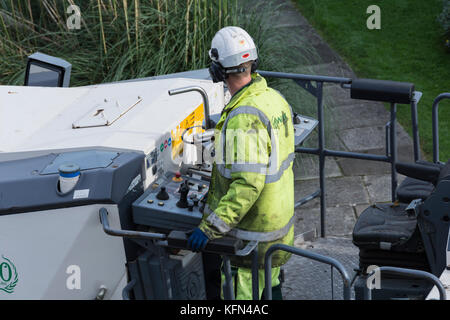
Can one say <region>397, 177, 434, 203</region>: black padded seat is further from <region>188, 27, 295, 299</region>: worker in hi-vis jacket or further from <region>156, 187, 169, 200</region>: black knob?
<region>156, 187, 169, 200</region>: black knob

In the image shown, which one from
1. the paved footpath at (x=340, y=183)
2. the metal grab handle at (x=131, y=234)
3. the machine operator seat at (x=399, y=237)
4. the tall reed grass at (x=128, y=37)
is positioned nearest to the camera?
the metal grab handle at (x=131, y=234)

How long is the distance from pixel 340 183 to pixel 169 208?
10.8 feet

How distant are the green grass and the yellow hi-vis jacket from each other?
4.14 meters

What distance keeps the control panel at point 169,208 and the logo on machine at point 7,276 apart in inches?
28.9

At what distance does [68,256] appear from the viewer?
370cm

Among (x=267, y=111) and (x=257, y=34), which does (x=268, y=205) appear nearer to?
(x=267, y=111)

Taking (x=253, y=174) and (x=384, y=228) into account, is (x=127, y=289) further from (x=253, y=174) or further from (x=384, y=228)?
(x=384, y=228)

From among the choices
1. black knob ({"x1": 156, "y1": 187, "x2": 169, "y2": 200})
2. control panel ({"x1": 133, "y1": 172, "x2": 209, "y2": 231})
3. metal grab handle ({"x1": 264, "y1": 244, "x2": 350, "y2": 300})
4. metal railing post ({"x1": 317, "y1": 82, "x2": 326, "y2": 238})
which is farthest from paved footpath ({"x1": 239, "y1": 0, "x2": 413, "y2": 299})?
black knob ({"x1": 156, "y1": 187, "x2": 169, "y2": 200})

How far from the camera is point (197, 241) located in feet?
11.2

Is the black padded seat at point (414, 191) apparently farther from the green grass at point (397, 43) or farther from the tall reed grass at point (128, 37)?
the green grass at point (397, 43)

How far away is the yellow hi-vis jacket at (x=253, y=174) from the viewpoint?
3469mm

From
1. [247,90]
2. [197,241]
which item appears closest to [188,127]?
[247,90]

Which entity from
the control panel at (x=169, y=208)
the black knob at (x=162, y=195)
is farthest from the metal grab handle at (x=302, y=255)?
the black knob at (x=162, y=195)

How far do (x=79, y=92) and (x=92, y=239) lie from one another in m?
1.37
